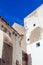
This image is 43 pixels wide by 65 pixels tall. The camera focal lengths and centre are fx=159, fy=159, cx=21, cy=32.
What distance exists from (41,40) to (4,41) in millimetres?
5159

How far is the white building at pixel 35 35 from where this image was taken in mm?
15752

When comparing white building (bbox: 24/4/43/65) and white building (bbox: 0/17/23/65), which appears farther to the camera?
white building (bbox: 24/4/43/65)

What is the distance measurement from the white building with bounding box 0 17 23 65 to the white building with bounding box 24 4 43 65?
236cm

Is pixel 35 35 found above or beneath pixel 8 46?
above

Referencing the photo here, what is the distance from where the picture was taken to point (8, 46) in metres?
12.5

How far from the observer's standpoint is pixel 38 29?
55.5 feet

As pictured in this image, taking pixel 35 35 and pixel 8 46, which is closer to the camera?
pixel 8 46

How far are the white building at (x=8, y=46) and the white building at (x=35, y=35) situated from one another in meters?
2.36

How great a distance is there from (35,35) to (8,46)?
5.36m

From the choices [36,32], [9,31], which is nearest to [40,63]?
[36,32]

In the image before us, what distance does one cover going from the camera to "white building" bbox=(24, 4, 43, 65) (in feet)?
51.7

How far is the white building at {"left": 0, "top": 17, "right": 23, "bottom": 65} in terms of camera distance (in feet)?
38.5

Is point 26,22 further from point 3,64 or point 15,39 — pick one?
point 3,64

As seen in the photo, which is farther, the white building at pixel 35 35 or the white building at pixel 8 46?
the white building at pixel 35 35
